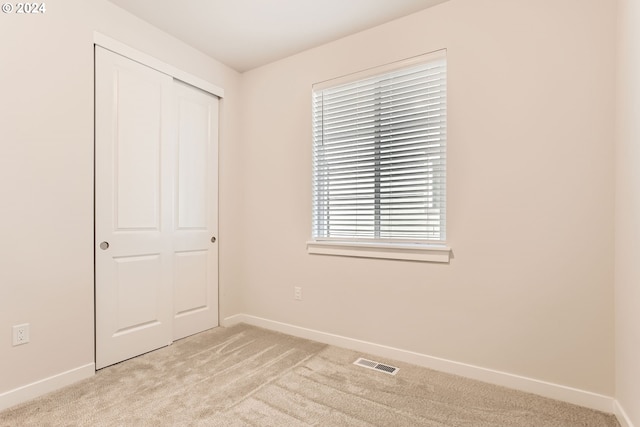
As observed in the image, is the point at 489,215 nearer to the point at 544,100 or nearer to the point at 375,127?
the point at 544,100

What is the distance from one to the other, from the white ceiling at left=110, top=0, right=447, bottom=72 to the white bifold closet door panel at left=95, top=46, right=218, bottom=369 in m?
0.44

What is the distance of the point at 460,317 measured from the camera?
225 centimetres

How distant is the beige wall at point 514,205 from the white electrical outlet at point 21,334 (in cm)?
210

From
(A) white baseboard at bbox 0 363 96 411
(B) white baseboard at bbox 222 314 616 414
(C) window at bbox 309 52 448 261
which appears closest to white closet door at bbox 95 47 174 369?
(A) white baseboard at bbox 0 363 96 411

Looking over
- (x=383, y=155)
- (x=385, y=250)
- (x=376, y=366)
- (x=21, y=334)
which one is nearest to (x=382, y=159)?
(x=383, y=155)

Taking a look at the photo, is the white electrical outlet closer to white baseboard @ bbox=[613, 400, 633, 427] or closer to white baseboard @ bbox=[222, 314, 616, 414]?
white baseboard @ bbox=[222, 314, 616, 414]

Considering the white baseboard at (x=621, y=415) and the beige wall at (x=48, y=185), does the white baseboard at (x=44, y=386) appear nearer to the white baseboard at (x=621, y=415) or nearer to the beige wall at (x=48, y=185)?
the beige wall at (x=48, y=185)

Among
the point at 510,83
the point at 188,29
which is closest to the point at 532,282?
the point at 510,83

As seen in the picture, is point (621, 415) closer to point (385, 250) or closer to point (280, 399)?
point (385, 250)

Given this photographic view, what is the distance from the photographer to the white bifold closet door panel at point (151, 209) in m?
2.35

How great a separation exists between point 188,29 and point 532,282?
3272 millimetres

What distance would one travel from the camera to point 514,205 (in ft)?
6.82

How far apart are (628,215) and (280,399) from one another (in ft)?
7.11

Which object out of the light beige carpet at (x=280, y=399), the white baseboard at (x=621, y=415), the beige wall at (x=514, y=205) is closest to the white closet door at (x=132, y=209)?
the light beige carpet at (x=280, y=399)
